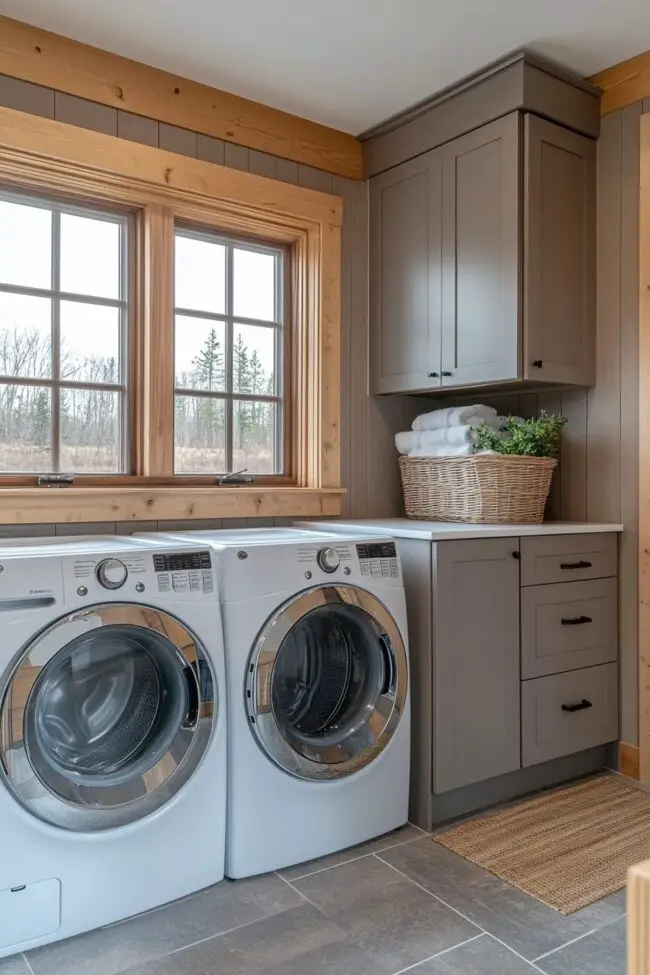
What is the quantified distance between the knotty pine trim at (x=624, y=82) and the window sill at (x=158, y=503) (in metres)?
1.67

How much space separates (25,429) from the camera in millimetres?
2520

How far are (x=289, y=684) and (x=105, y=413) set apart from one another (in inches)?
44.9

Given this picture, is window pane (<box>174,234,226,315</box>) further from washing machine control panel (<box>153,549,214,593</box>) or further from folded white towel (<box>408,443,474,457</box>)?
washing machine control panel (<box>153,549,214,593</box>)

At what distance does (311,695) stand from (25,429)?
1.22m

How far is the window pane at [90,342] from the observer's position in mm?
2604

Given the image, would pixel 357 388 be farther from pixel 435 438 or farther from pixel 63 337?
pixel 63 337

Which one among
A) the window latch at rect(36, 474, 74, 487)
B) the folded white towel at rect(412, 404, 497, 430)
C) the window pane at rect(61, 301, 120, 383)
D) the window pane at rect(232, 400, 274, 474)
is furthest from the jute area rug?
the window pane at rect(61, 301, 120, 383)

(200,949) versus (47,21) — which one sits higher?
(47,21)

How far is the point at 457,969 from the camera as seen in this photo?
1696 mm

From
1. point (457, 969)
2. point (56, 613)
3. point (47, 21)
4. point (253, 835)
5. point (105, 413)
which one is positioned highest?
point (47, 21)

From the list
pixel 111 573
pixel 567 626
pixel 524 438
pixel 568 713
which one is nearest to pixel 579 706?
pixel 568 713

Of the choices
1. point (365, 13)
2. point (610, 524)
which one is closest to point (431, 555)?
point (610, 524)

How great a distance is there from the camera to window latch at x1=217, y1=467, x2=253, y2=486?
9.43ft

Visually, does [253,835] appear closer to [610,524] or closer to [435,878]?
[435,878]
